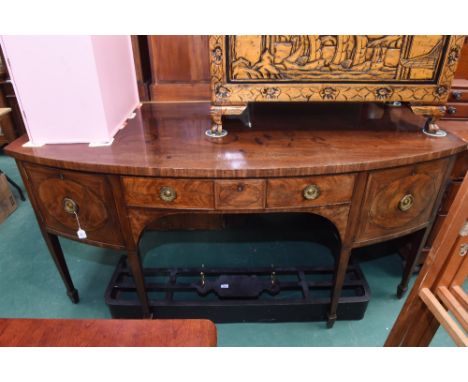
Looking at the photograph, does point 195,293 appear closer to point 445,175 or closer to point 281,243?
point 281,243

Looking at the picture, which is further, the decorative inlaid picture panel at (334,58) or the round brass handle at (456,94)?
the round brass handle at (456,94)

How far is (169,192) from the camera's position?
1123 millimetres

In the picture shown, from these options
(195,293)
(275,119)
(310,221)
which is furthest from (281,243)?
(275,119)

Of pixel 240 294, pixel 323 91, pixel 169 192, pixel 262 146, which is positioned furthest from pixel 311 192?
pixel 240 294

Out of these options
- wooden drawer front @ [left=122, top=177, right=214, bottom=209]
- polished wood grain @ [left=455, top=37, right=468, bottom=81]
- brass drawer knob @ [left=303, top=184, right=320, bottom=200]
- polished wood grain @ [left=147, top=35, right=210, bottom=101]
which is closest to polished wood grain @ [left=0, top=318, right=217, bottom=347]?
wooden drawer front @ [left=122, top=177, right=214, bottom=209]

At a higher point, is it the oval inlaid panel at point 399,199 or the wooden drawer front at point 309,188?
the wooden drawer front at point 309,188

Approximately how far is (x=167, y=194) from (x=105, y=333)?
486 mm

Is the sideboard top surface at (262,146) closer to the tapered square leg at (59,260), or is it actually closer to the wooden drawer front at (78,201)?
the wooden drawer front at (78,201)

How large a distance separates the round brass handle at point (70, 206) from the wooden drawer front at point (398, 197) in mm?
1056

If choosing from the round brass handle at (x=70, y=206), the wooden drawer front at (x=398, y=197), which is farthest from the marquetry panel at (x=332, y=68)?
the round brass handle at (x=70, y=206)

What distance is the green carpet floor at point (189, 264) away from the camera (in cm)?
151

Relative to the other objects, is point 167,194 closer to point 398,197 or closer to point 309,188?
point 309,188

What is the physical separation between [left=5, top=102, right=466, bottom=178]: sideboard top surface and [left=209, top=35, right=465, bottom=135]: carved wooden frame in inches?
5.7

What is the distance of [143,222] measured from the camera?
3.96ft
